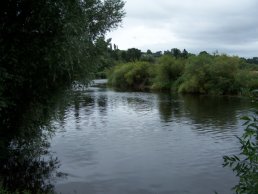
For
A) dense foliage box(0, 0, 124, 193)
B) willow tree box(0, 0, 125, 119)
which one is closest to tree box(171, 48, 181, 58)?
dense foliage box(0, 0, 124, 193)

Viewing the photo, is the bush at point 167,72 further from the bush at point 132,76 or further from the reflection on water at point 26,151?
the reflection on water at point 26,151

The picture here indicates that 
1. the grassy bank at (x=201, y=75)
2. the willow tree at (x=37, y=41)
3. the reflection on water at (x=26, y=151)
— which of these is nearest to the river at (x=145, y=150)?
the reflection on water at (x=26, y=151)

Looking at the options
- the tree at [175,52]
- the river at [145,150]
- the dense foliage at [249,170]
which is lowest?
the river at [145,150]

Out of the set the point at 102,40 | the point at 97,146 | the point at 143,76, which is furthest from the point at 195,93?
the point at 102,40

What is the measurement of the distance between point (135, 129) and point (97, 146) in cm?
748

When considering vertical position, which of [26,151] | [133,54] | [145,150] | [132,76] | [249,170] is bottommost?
[145,150]

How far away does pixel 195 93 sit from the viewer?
7306cm

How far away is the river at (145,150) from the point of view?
1823 centimetres

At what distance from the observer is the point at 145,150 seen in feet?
83.7

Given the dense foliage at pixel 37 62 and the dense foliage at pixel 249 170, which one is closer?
the dense foliage at pixel 249 170

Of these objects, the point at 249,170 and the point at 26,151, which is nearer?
the point at 249,170

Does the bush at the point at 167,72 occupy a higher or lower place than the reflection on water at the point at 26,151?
higher

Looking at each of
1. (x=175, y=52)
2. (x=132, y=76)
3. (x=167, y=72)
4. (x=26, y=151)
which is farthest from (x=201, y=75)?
(x=175, y=52)

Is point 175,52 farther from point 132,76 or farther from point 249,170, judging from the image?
point 249,170
